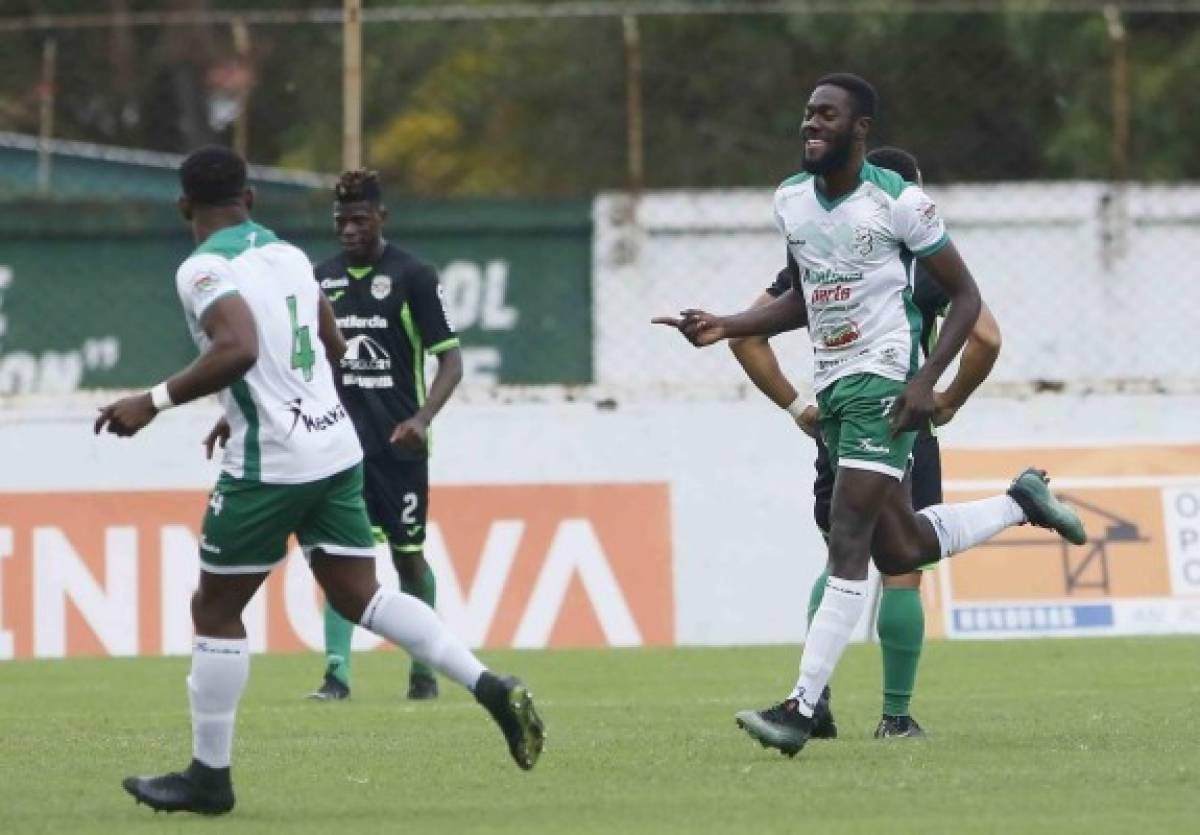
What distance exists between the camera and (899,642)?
10.1 metres

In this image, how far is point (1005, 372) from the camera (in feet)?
65.3

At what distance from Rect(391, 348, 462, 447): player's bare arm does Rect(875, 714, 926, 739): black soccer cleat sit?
3020 millimetres

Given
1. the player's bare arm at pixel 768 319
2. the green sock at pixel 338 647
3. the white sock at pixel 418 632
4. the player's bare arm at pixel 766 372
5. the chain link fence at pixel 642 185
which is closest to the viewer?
the white sock at pixel 418 632

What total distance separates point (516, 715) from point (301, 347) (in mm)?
1210

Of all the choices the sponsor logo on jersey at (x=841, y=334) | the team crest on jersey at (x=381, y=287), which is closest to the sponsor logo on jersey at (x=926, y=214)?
the sponsor logo on jersey at (x=841, y=334)

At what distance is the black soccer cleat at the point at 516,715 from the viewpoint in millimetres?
8148

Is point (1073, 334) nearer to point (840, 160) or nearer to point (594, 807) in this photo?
point (840, 160)

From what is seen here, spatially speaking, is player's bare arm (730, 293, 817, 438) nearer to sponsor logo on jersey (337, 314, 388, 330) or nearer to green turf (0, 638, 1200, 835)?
green turf (0, 638, 1200, 835)

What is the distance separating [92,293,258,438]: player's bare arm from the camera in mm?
7754

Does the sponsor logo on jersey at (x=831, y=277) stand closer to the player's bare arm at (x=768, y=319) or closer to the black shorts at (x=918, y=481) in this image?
the player's bare arm at (x=768, y=319)

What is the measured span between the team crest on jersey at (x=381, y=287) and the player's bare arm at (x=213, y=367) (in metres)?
4.82

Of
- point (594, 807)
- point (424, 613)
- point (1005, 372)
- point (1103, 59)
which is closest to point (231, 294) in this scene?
point (424, 613)

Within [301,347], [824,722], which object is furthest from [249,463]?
[824,722]

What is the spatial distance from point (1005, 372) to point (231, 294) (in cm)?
1255
